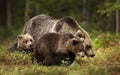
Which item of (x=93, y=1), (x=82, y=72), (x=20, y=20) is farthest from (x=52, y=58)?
(x=20, y=20)

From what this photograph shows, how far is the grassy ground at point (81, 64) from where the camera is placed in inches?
481

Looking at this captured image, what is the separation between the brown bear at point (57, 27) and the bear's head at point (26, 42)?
10.1 inches

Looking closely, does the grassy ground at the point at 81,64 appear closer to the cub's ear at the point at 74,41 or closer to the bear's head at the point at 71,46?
the bear's head at the point at 71,46

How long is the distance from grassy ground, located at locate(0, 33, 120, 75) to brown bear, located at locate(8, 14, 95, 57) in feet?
2.15

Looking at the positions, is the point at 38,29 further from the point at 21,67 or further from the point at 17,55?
the point at 21,67

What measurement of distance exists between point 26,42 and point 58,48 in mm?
3520

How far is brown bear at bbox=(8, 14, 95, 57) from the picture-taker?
1570cm

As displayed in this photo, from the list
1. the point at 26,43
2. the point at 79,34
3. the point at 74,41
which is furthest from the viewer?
the point at 26,43

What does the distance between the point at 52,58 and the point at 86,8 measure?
29496 mm

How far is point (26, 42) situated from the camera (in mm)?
17438

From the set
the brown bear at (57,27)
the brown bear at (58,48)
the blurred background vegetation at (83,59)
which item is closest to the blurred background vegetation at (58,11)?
the blurred background vegetation at (83,59)

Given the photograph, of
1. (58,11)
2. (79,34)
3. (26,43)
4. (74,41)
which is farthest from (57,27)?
(58,11)

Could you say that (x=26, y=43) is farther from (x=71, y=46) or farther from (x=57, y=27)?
(x=71, y=46)

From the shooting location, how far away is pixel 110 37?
770 inches
